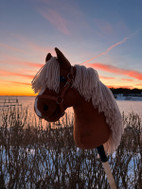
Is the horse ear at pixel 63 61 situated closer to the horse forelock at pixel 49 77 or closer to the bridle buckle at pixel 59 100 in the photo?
the horse forelock at pixel 49 77

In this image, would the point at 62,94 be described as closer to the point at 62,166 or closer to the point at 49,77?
the point at 49,77

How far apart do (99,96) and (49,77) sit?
0.30m

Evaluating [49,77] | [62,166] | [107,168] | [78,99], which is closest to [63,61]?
[49,77]

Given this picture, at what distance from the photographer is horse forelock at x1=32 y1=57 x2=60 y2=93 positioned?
85cm

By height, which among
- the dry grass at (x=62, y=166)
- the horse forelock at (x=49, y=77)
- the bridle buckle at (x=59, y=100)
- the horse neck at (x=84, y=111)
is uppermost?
the horse forelock at (x=49, y=77)

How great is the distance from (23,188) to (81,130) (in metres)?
1.87

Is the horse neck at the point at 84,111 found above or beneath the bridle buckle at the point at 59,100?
beneath

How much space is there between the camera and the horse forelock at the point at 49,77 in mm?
854

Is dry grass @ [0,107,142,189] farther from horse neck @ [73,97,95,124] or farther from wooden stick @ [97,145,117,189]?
horse neck @ [73,97,95,124]

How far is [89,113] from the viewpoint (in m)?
0.88

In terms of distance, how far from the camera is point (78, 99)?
89cm

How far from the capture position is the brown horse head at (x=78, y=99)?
86cm

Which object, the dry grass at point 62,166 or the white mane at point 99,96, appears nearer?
the white mane at point 99,96

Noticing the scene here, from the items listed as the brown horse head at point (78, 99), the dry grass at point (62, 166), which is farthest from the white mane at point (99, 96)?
the dry grass at point (62, 166)
